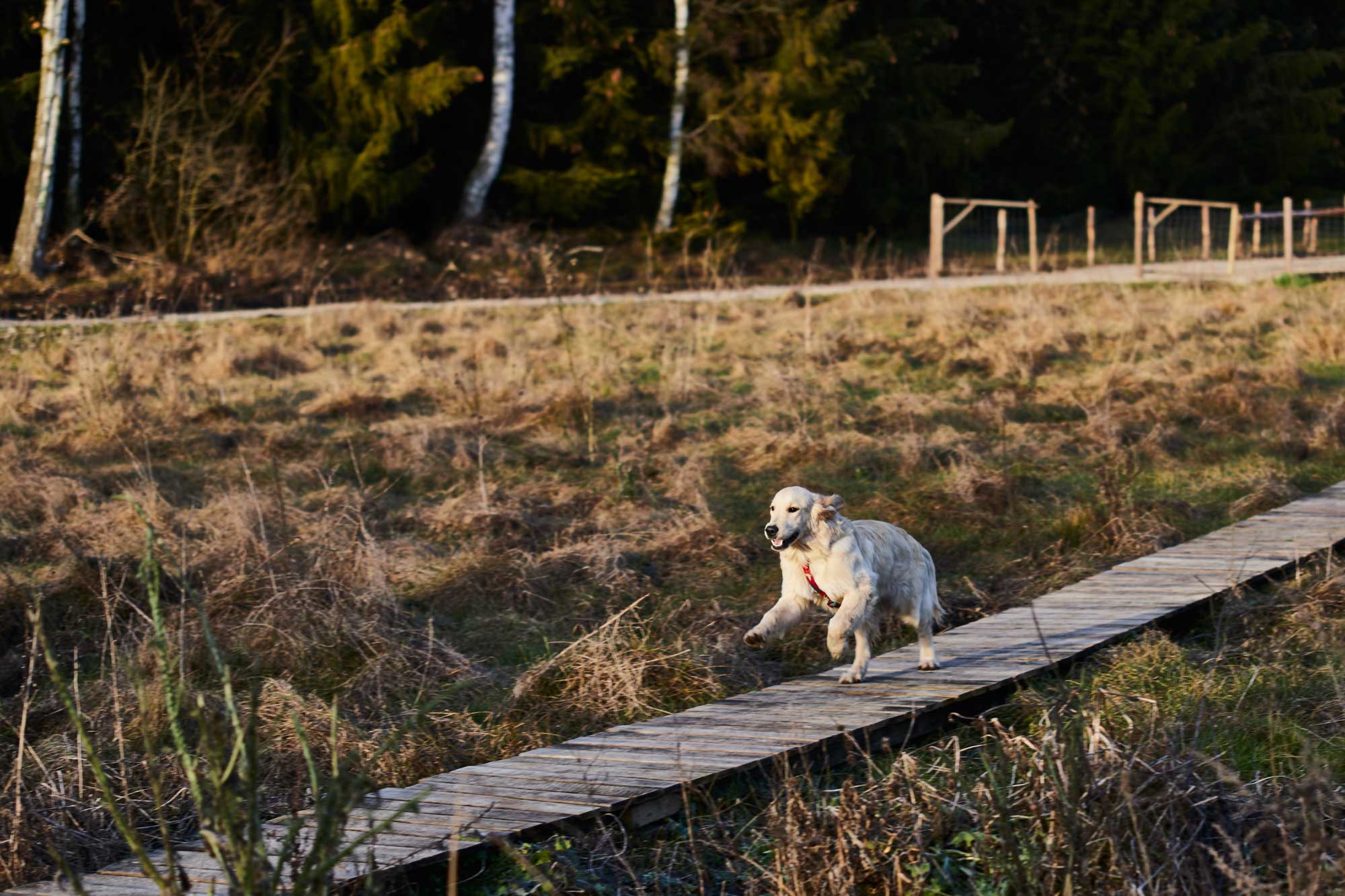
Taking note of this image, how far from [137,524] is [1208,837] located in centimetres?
655

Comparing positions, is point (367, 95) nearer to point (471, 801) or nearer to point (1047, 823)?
point (471, 801)

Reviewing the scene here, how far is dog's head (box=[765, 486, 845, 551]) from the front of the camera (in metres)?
5.45

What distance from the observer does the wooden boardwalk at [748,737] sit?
4402 mm

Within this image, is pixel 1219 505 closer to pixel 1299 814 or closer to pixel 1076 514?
pixel 1076 514

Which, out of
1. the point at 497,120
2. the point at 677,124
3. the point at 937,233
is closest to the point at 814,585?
the point at 937,233

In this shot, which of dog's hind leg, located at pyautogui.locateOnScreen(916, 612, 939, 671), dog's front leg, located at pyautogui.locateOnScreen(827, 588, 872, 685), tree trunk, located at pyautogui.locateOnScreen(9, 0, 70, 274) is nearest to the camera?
dog's front leg, located at pyautogui.locateOnScreen(827, 588, 872, 685)

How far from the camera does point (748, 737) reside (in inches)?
202

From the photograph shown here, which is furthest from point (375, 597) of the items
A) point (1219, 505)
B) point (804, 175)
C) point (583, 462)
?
point (804, 175)

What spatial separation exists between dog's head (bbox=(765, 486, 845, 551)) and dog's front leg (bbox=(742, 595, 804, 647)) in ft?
0.78

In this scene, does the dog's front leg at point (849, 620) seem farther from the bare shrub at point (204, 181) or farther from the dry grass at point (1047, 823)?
the bare shrub at point (204, 181)

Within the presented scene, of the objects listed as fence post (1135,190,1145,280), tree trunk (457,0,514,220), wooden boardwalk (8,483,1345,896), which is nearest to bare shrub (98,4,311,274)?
tree trunk (457,0,514,220)

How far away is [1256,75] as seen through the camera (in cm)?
3788

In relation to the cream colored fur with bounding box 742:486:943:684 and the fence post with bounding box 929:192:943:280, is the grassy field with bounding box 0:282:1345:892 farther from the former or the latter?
the fence post with bounding box 929:192:943:280

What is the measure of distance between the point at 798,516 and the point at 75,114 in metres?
19.9
